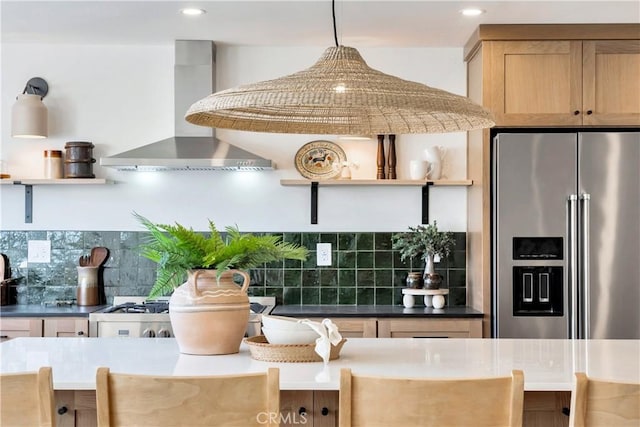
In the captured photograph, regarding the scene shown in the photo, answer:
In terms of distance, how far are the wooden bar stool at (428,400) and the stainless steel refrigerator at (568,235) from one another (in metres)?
2.50

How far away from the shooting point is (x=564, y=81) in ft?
14.5

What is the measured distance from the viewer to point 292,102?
82.7 inches

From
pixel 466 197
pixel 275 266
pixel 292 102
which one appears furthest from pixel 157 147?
pixel 292 102

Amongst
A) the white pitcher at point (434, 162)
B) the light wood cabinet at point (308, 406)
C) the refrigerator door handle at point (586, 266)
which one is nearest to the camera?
the light wood cabinet at point (308, 406)

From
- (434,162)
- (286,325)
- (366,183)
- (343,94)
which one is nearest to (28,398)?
(286,325)

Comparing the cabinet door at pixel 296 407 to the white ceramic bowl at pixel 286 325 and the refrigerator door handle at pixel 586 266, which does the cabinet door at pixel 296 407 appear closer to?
the white ceramic bowl at pixel 286 325

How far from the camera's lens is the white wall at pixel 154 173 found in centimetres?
493

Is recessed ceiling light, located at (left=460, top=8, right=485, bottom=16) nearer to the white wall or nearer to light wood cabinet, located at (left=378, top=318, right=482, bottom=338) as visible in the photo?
the white wall

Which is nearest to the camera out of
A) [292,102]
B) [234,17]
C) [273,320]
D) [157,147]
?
[292,102]

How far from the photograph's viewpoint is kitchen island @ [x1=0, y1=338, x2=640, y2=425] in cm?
220

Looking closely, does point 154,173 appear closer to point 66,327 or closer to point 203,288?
point 66,327

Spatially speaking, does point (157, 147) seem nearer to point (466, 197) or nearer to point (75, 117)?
point (75, 117)

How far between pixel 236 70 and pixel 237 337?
2.71m

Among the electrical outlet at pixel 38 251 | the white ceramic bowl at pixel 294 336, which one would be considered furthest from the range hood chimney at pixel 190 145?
the white ceramic bowl at pixel 294 336
